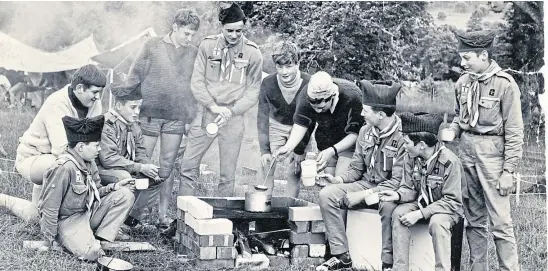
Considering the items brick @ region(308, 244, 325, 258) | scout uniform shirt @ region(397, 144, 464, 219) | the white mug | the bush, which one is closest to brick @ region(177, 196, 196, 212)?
the white mug

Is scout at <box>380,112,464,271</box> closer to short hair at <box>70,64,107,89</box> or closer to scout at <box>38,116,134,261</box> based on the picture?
scout at <box>38,116,134,261</box>

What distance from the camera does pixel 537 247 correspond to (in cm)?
542

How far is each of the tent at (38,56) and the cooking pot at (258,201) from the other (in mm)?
1610

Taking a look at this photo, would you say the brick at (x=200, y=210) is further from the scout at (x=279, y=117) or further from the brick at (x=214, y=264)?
the scout at (x=279, y=117)

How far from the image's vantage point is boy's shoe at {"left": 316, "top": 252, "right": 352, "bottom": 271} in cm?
531

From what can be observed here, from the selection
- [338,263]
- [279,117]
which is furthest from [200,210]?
[279,117]

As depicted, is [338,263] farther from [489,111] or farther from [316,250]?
[489,111]

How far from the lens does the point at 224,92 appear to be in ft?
19.5

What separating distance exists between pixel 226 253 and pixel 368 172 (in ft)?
3.75

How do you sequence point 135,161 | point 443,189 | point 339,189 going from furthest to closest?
point 135,161
point 339,189
point 443,189

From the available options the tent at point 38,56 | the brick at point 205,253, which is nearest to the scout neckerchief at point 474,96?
the brick at point 205,253

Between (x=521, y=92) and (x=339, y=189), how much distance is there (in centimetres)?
148

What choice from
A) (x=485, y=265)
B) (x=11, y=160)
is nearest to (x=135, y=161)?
(x=11, y=160)

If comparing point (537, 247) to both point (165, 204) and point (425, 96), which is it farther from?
point (165, 204)
